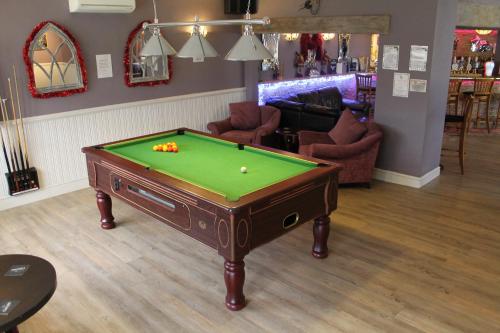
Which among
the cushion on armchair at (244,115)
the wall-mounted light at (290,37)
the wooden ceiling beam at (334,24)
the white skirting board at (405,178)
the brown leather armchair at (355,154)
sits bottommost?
the white skirting board at (405,178)

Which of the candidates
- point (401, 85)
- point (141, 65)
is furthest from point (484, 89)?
point (141, 65)

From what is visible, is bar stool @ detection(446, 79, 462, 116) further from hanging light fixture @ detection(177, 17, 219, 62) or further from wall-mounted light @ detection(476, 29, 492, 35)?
hanging light fixture @ detection(177, 17, 219, 62)

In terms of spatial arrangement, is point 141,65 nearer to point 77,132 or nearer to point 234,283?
point 77,132

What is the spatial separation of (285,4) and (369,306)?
5.18m

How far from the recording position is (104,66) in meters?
5.98

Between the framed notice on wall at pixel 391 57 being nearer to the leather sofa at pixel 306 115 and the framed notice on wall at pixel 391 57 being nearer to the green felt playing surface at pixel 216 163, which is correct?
the leather sofa at pixel 306 115

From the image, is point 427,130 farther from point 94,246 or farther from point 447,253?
point 94,246

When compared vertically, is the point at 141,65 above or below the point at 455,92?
above

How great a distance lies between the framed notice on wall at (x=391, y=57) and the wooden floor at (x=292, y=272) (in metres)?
1.79

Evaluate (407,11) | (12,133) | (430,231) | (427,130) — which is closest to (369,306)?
(430,231)

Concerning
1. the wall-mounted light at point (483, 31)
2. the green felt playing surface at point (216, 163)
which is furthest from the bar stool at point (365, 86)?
the green felt playing surface at point (216, 163)

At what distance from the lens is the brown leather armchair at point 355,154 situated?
550cm

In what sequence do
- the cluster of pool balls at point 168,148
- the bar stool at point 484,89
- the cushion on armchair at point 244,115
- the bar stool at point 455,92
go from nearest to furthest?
1. the cluster of pool balls at point 168,148
2. the cushion on armchair at point 244,115
3. the bar stool at point 455,92
4. the bar stool at point 484,89

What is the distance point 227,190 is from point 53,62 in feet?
11.8
